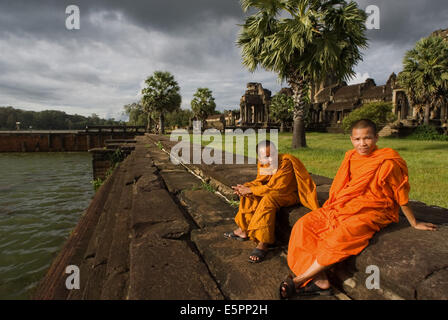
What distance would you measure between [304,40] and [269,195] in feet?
32.4

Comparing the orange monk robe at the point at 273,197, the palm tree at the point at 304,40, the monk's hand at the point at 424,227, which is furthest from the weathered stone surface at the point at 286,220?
the palm tree at the point at 304,40

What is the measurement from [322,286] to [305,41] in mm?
10573

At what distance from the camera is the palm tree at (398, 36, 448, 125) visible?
17797mm

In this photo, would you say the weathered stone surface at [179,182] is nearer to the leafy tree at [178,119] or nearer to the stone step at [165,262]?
the stone step at [165,262]

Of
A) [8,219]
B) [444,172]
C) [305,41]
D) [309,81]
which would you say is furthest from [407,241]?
[309,81]

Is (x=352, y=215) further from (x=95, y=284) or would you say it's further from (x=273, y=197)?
(x=95, y=284)

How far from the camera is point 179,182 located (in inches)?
171

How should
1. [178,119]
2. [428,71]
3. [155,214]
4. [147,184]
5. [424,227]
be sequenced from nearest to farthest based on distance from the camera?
[424,227] → [155,214] → [147,184] → [428,71] → [178,119]

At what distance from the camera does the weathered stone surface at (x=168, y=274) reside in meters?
1.38

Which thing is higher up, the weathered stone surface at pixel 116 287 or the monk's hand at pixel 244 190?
the monk's hand at pixel 244 190

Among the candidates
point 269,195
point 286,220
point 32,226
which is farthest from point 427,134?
point 32,226

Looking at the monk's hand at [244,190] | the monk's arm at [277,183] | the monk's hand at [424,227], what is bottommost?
the monk's hand at [424,227]

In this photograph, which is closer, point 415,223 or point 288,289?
point 288,289

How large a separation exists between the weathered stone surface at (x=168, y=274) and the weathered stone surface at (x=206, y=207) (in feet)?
2.06
